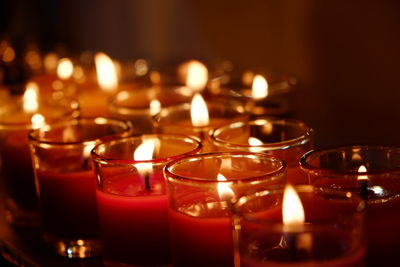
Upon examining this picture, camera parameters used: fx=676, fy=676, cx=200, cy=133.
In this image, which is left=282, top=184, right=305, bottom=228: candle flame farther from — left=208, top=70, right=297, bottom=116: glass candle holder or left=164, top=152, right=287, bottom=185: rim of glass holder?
left=208, top=70, right=297, bottom=116: glass candle holder

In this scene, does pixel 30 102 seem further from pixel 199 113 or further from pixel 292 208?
pixel 292 208

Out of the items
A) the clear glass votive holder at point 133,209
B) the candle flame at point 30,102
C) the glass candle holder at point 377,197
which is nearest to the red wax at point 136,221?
the clear glass votive holder at point 133,209

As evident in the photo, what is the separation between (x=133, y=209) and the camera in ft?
2.80

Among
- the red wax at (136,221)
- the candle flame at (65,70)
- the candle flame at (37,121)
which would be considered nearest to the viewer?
the red wax at (136,221)

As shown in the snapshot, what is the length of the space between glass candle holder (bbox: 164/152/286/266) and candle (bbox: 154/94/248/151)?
0.47 ft

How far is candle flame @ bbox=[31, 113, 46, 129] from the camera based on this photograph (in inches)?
45.3

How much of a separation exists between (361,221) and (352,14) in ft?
3.22

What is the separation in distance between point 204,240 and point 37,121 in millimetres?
536

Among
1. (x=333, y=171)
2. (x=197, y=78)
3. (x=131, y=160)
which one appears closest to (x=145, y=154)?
(x=131, y=160)

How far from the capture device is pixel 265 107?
123cm

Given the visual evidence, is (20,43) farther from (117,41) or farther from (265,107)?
(265,107)

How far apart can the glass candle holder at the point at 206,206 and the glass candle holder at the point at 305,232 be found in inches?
1.7

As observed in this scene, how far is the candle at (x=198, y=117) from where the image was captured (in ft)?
3.37

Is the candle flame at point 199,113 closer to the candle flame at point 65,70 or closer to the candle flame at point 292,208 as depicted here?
the candle flame at point 292,208
